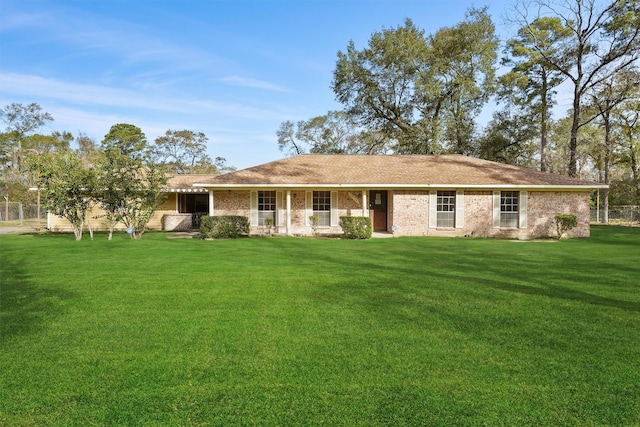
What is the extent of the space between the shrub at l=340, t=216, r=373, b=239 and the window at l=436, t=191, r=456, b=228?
11.7 ft

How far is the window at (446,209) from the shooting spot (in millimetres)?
16906

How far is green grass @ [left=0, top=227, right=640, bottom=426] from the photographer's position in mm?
2766

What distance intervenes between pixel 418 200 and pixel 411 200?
0.29m

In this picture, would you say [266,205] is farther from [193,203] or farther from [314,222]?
[193,203]

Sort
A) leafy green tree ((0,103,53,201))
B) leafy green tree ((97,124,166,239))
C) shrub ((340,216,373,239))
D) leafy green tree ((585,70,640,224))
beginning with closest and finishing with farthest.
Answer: leafy green tree ((97,124,166,239))
shrub ((340,216,373,239))
leafy green tree ((585,70,640,224))
leafy green tree ((0,103,53,201))

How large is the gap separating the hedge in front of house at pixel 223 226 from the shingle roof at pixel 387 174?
159cm

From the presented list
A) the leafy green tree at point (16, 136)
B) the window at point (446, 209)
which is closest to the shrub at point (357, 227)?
the window at point (446, 209)

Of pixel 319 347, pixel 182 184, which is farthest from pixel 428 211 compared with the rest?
pixel 319 347

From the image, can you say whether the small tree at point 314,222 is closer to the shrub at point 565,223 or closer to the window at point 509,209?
the window at point 509,209

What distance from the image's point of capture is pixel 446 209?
55.7 ft

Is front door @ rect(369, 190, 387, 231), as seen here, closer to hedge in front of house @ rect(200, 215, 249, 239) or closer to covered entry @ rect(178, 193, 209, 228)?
hedge in front of house @ rect(200, 215, 249, 239)

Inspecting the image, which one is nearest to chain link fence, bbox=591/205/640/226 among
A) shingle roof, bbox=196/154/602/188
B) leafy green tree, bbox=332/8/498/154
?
leafy green tree, bbox=332/8/498/154

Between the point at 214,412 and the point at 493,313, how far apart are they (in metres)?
3.74

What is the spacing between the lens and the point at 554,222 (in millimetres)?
16812
